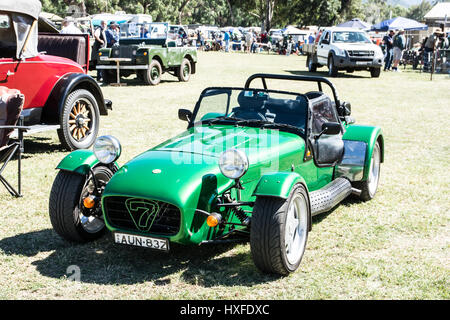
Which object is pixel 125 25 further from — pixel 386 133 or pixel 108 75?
pixel 386 133

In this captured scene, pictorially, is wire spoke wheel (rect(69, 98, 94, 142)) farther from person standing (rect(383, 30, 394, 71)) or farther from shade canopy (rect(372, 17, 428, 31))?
shade canopy (rect(372, 17, 428, 31))

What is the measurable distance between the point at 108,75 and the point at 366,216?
1367cm

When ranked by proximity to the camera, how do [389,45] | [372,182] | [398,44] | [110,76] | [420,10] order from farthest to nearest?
[420,10]
[389,45]
[398,44]
[110,76]
[372,182]

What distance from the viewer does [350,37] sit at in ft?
72.8

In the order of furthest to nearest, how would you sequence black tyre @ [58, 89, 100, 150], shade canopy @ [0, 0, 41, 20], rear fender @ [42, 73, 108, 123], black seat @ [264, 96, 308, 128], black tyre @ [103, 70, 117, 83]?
black tyre @ [103, 70, 117, 83] → black tyre @ [58, 89, 100, 150] → rear fender @ [42, 73, 108, 123] → shade canopy @ [0, 0, 41, 20] → black seat @ [264, 96, 308, 128]

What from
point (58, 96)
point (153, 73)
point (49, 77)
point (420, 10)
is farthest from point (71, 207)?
point (420, 10)

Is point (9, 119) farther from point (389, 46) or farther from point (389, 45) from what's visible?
point (389, 46)

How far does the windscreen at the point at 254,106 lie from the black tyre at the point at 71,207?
1.43 m

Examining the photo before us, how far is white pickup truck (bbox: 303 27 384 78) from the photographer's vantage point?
2095 centimetres

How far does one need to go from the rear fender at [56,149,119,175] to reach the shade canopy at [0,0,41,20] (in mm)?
3725

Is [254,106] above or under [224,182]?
above

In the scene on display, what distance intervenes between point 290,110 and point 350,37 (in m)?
18.2

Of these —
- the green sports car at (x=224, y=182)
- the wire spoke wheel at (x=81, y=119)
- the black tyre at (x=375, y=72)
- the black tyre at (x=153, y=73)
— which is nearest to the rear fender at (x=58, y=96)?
the wire spoke wheel at (x=81, y=119)

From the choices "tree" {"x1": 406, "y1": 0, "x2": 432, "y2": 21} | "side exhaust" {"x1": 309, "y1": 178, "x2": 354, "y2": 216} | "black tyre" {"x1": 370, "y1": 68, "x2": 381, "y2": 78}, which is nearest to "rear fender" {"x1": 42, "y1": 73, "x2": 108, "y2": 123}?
"side exhaust" {"x1": 309, "y1": 178, "x2": 354, "y2": 216}
